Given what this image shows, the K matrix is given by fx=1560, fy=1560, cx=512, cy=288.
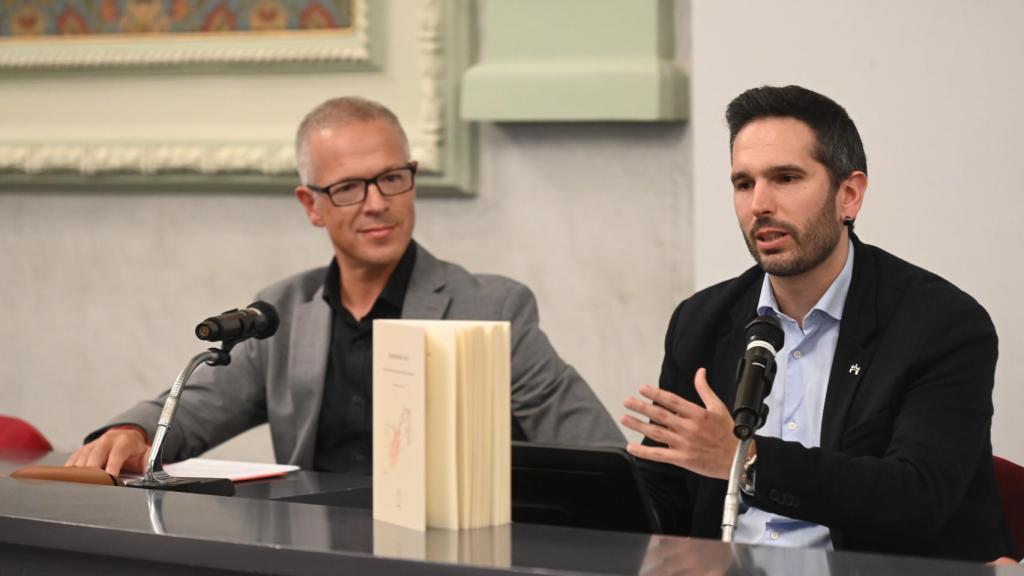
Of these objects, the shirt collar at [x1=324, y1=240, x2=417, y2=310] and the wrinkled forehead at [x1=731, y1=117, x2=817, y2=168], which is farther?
the shirt collar at [x1=324, y1=240, x2=417, y2=310]

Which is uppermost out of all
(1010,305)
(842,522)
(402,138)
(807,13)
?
(807,13)

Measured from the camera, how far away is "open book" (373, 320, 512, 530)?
7.56 feet

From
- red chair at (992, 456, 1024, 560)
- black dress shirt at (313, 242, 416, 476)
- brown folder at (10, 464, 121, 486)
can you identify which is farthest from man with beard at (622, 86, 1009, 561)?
brown folder at (10, 464, 121, 486)

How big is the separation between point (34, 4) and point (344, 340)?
2255 mm

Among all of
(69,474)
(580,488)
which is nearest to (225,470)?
(69,474)

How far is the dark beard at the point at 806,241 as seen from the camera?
2.95 metres

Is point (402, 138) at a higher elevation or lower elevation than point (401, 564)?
higher

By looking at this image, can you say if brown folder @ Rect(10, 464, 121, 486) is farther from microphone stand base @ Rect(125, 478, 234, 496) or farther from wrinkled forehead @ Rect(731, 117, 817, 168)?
wrinkled forehead @ Rect(731, 117, 817, 168)

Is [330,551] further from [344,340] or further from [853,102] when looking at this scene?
[853,102]

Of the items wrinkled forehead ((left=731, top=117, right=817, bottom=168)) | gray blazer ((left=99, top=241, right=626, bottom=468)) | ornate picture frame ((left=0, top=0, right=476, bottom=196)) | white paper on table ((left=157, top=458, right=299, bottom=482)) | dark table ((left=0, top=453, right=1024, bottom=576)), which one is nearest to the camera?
dark table ((left=0, top=453, right=1024, bottom=576))

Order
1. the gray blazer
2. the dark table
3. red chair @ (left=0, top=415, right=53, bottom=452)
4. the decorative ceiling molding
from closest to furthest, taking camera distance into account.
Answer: the dark table
the gray blazer
red chair @ (left=0, top=415, right=53, bottom=452)
the decorative ceiling molding

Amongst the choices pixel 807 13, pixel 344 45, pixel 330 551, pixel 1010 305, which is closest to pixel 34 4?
pixel 344 45

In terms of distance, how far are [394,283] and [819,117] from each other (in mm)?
1299

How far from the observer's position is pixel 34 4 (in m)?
5.42
